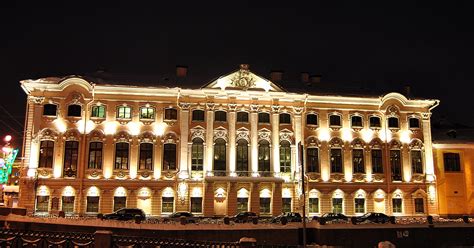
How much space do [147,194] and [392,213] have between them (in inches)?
850

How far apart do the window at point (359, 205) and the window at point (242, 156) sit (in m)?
10.3

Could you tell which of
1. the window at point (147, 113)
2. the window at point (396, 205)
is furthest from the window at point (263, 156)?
the window at point (396, 205)

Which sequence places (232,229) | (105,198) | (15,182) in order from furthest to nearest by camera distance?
1. (15,182)
2. (105,198)
3. (232,229)

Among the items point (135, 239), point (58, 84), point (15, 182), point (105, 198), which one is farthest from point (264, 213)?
point (15, 182)

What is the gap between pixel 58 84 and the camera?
41.4 m

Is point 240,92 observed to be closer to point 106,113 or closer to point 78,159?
point 106,113

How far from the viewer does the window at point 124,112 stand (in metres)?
42.6

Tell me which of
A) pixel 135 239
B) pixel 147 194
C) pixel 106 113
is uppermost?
pixel 106 113

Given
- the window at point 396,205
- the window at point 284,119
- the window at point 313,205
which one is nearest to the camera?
the window at point 313,205

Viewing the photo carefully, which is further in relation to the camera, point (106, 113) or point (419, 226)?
point (106, 113)

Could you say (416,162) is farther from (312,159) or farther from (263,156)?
(263,156)

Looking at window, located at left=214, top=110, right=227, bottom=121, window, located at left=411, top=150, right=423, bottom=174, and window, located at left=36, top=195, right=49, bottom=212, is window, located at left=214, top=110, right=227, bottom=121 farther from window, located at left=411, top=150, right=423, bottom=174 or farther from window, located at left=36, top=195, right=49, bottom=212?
window, located at left=411, top=150, right=423, bottom=174

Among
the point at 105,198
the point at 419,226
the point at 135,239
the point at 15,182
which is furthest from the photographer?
the point at 15,182

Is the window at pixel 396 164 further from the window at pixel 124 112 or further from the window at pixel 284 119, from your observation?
the window at pixel 124 112
